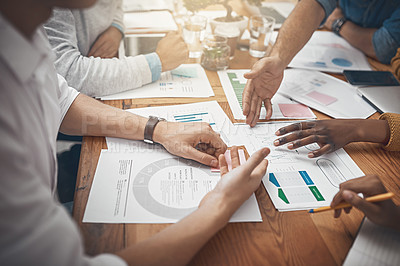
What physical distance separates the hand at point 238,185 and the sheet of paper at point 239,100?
32cm

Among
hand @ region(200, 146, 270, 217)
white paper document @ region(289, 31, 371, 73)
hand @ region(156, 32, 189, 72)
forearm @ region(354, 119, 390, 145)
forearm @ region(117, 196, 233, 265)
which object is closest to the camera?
forearm @ region(117, 196, 233, 265)

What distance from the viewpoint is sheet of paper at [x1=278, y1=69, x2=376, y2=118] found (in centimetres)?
108

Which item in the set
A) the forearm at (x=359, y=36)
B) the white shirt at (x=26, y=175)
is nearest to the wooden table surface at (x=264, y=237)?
the white shirt at (x=26, y=175)

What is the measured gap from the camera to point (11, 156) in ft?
1.32

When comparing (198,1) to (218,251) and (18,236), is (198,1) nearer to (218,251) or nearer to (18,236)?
(218,251)

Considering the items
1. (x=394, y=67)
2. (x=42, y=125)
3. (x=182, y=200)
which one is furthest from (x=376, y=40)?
(x=42, y=125)

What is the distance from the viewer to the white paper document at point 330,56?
4.46 ft

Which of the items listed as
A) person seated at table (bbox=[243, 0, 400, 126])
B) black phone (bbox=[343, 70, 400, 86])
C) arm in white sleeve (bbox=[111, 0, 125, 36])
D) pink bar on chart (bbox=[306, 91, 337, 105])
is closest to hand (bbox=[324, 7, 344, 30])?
person seated at table (bbox=[243, 0, 400, 126])

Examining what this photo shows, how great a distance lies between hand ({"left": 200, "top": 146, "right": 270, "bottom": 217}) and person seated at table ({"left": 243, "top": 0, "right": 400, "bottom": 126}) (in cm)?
28

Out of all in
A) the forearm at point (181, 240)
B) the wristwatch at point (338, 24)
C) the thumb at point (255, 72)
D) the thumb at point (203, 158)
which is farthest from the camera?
the wristwatch at point (338, 24)

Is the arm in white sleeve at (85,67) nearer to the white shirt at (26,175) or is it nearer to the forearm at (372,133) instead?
the white shirt at (26,175)

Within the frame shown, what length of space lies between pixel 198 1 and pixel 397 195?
104 cm

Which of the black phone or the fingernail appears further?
the black phone

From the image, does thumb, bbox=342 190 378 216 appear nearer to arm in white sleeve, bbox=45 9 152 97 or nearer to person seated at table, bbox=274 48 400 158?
person seated at table, bbox=274 48 400 158
